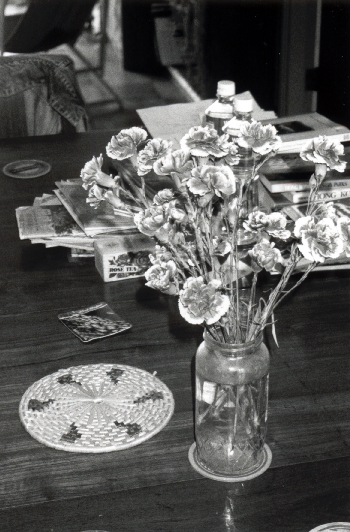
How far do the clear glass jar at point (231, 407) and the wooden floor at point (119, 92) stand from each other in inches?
150

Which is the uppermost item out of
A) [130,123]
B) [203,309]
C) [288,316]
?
[203,309]

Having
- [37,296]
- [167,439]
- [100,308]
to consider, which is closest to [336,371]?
[167,439]

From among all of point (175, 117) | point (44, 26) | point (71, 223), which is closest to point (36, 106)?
point (175, 117)

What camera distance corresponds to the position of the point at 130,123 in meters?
4.69

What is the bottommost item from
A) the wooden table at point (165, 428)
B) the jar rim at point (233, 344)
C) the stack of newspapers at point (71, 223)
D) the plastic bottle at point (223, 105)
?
the wooden table at point (165, 428)

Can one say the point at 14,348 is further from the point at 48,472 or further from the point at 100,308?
the point at 48,472

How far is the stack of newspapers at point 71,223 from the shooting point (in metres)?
1.40

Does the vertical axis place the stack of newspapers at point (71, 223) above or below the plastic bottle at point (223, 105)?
below

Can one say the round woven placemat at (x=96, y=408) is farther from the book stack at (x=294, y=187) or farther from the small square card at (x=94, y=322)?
the book stack at (x=294, y=187)

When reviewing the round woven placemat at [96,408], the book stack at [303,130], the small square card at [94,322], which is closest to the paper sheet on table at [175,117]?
the book stack at [303,130]

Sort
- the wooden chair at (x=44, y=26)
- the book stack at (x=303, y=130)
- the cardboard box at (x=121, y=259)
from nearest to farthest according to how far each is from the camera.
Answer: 1. the cardboard box at (x=121, y=259)
2. the book stack at (x=303, y=130)
3. the wooden chair at (x=44, y=26)

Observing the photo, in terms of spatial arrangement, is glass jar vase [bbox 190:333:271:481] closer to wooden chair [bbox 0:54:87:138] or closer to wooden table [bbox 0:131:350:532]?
wooden table [bbox 0:131:350:532]

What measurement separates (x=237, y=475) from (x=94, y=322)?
395mm

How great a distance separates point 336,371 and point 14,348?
45cm
